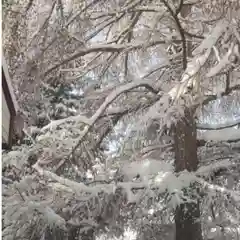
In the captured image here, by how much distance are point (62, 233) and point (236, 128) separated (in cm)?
275

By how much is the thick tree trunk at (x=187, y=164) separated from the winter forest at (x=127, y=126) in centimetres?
1

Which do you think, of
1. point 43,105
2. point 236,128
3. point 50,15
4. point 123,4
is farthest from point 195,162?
point 43,105

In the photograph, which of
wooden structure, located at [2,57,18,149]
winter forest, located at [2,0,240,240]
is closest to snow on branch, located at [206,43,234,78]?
winter forest, located at [2,0,240,240]

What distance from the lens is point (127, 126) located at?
6.81 metres

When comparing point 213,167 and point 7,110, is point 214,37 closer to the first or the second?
point 213,167

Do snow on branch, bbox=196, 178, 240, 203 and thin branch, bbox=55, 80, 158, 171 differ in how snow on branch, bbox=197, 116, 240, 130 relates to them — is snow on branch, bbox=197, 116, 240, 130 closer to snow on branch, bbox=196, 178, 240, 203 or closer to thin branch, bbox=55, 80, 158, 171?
thin branch, bbox=55, 80, 158, 171

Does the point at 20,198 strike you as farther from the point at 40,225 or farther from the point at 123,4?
the point at 123,4

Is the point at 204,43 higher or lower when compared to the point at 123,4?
lower

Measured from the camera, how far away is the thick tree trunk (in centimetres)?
543

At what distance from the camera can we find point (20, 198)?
5.37 m

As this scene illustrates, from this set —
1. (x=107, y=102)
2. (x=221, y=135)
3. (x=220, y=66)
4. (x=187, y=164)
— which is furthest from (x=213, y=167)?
(x=107, y=102)

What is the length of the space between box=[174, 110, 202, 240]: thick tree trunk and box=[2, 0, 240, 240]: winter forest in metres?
0.01

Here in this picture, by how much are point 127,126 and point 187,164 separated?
4.02 ft

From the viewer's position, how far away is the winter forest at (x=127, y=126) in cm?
497
